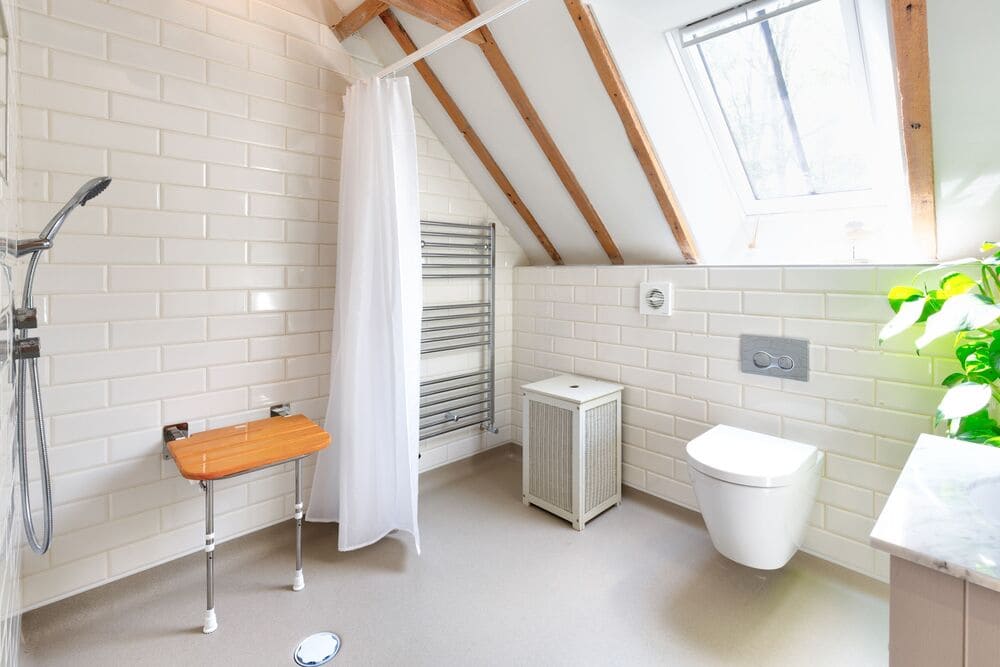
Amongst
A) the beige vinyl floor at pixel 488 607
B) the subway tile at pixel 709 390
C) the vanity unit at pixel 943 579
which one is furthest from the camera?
the subway tile at pixel 709 390

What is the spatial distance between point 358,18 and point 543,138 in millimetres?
978

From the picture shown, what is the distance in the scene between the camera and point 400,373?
208 cm

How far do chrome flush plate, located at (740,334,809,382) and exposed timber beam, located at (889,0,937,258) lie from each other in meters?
0.56

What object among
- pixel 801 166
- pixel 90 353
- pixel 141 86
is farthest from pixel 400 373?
pixel 801 166

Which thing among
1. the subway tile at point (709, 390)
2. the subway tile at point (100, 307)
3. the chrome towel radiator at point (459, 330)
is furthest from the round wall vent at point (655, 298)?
the subway tile at point (100, 307)

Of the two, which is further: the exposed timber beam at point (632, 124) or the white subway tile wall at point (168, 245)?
the exposed timber beam at point (632, 124)

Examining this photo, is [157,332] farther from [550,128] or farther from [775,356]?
[775,356]

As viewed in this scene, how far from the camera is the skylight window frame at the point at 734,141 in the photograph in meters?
1.80

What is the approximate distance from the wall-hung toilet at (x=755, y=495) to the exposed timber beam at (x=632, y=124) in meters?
1.05

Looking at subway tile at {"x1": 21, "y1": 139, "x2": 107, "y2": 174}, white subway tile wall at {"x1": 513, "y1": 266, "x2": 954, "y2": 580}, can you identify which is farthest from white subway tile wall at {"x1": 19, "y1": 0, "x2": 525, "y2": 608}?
white subway tile wall at {"x1": 513, "y1": 266, "x2": 954, "y2": 580}

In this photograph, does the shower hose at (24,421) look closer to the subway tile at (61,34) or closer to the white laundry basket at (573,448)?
the subway tile at (61,34)

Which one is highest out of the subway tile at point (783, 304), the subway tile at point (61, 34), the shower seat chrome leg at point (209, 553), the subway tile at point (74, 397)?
the subway tile at point (61, 34)

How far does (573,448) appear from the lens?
7.82ft

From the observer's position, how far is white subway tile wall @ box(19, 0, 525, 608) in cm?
174
